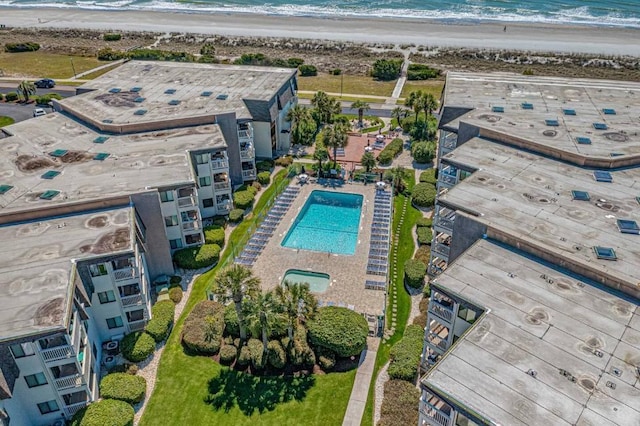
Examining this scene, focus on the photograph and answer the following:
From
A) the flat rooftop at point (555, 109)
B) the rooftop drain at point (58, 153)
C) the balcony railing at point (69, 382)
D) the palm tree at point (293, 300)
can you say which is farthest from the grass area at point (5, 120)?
the flat rooftop at point (555, 109)

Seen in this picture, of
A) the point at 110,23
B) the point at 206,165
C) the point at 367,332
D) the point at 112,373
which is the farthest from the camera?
the point at 110,23

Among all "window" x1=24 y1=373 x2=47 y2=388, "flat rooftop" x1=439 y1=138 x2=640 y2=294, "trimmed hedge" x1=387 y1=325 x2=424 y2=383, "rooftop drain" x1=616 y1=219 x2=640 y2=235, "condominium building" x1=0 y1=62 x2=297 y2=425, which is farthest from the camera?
"rooftop drain" x1=616 y1=219 x2=640 y2=235

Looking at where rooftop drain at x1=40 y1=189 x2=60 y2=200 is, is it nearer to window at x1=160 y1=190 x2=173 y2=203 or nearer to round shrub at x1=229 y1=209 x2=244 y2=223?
window at x1=160 y1=190 x2=173 y2=203

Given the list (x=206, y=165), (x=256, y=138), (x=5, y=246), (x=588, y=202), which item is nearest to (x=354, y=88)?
(x=256, y=138)

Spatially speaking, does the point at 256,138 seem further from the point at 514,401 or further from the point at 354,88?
the point at 514,401

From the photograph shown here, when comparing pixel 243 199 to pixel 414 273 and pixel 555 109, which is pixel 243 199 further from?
pixel 555 109

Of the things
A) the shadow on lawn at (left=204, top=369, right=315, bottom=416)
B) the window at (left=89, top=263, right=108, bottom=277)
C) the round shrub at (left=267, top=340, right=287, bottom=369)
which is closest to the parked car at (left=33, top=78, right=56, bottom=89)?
the window at (left=89, top=263, right=108, bottom=277)

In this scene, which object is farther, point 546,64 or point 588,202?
point 546,64
